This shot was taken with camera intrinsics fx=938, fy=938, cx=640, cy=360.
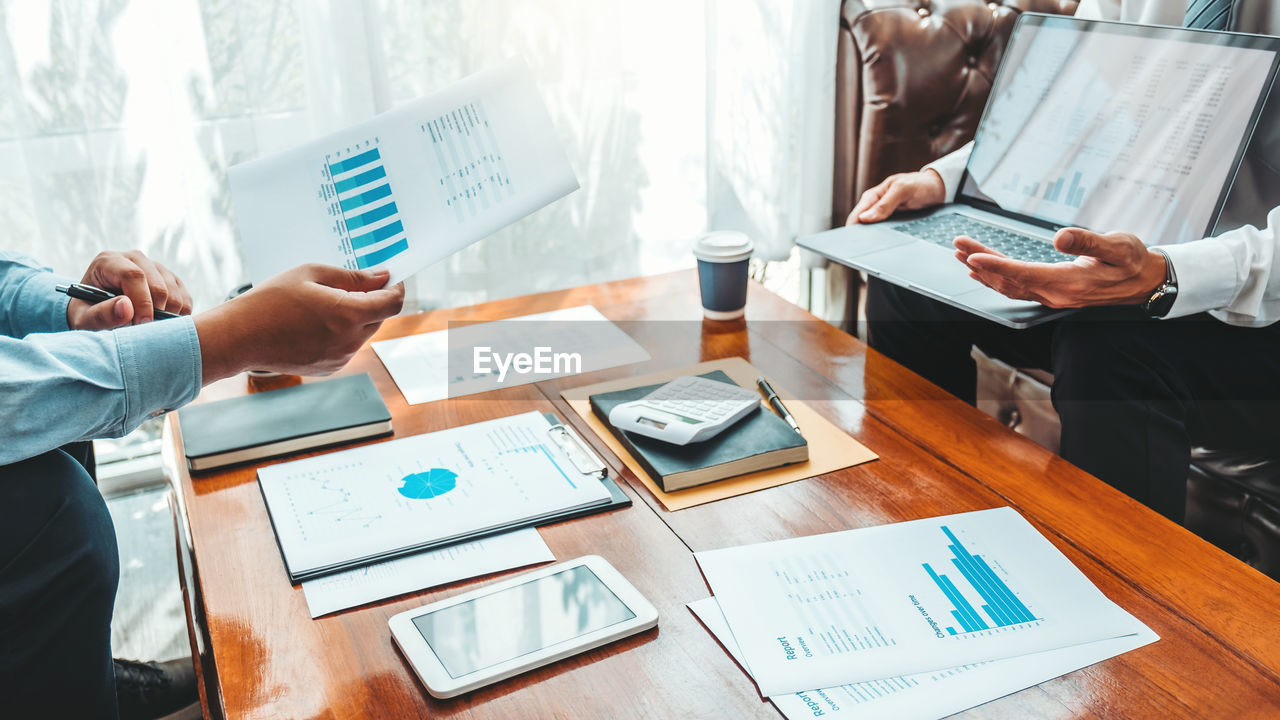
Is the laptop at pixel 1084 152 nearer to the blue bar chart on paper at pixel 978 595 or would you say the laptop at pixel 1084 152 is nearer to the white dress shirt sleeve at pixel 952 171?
the white dress shirt sleeve at pixel 952 171

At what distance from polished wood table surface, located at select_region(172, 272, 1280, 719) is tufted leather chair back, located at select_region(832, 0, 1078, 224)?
2.57 feet

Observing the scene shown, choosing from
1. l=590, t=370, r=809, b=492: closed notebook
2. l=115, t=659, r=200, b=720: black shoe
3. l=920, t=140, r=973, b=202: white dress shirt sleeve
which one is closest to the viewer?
l=590, t=370, r=809, b=492: closed notebook

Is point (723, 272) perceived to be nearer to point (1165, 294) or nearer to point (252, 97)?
point (1165, 294)

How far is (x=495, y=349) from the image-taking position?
126 cm

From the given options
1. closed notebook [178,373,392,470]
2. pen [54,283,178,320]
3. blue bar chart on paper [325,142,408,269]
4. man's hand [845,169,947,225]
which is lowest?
closed notebook [178,373,392,470]

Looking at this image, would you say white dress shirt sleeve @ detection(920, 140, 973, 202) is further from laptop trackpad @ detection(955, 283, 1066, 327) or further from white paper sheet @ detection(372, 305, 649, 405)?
white paper sheet @ detection(372, 305, 649, 405)

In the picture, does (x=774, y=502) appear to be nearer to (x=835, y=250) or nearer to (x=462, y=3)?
(x=835, y=250)

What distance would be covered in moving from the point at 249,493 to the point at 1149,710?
788 millimetres

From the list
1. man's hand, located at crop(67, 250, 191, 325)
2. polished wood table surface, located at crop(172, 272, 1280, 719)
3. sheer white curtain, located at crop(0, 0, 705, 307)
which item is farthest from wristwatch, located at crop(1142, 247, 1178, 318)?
man's hand, located at crop(67, 250, 191, 325)

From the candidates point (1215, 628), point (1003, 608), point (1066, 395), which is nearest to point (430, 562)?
point (1003, 608)

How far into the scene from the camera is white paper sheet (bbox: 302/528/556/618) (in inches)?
29.9

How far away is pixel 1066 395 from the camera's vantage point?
1.27 meters

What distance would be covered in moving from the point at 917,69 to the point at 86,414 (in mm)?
1520

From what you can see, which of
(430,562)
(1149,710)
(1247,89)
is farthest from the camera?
(1247,89)
